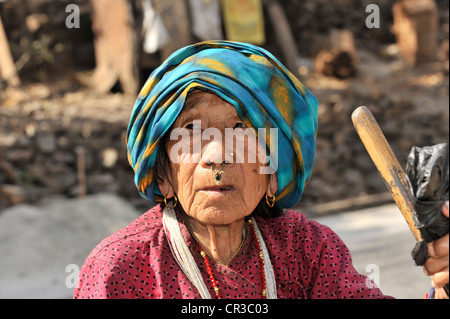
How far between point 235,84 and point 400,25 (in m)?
11.3

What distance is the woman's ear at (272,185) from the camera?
2224 mm

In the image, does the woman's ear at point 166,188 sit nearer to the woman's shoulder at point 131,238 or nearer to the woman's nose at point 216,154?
the woman's shoulder at point 131,238

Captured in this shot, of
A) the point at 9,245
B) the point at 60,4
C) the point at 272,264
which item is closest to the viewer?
the point at 272,264

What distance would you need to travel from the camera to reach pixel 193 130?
211 cm

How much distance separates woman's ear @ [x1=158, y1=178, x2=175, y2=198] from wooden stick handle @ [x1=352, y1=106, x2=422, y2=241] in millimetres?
694

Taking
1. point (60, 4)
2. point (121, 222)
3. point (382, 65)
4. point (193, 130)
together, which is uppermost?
point (60, 4)

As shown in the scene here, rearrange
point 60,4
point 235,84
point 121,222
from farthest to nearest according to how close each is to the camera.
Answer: point 60,4
point 121,222
point 235,84

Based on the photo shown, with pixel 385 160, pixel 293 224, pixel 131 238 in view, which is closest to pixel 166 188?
pixel 131 238

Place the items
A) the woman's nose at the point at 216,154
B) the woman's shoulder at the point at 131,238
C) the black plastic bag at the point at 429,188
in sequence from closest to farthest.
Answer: the black plastic bag at the point at 429,188 → the woman's nose at the point at 216,154 → the woman's shoulder at the point at 131,238

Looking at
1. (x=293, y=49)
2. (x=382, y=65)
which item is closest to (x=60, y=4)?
(x=293, y=49)

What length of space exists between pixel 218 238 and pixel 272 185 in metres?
0.26

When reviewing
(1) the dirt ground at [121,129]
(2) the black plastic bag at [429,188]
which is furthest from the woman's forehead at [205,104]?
(1) the dirt ground at [121,129]

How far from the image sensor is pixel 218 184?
2.06m

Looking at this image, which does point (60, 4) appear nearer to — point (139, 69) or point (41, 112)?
point (139, 69)
